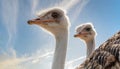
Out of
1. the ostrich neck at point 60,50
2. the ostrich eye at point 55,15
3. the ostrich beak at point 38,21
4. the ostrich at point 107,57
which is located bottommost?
the ostrich at point 107,57

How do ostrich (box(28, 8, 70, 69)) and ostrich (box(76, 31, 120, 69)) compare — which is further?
ostrich (box(28, 8, 70, 69))

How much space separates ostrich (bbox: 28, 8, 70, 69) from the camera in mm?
10197

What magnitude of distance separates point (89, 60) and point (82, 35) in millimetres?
7630

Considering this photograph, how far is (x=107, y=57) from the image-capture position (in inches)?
243

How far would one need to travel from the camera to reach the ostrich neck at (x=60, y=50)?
32.6 ft

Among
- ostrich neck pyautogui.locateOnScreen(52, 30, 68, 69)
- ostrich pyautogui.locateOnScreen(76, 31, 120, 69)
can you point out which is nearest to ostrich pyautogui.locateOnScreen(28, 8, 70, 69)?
ostrich neck pyautogui.locateOnScreen(52, 30, 68, 69)

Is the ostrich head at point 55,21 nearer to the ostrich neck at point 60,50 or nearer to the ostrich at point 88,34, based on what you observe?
the ostrich neck at point 60,50

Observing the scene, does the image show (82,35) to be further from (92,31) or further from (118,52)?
(118,52)

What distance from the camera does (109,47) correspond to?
639 centimetres

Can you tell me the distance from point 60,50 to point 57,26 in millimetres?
819

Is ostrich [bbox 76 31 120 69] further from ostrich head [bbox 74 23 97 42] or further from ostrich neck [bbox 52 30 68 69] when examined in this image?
ostrich head [bbox 74 23 97 42]

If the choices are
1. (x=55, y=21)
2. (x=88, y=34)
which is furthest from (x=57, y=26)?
(x=88, y=34)

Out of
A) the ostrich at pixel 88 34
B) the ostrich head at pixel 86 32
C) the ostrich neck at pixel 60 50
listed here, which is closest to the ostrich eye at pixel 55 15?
the ostrich neck at pixel 60 50

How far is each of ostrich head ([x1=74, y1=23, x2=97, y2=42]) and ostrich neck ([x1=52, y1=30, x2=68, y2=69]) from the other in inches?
131
